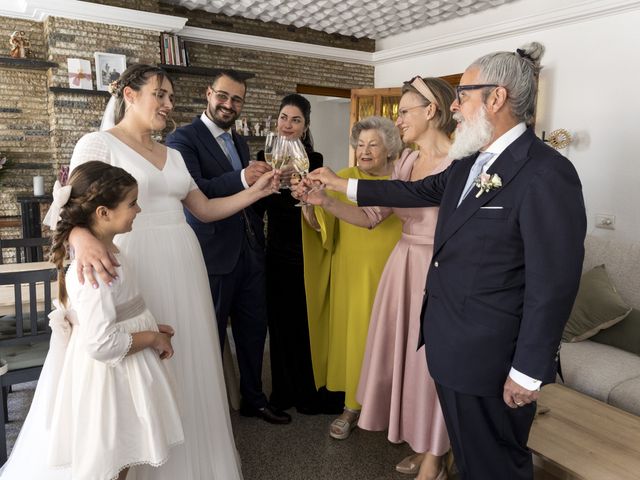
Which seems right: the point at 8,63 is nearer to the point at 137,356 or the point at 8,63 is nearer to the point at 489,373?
the point at 137,356

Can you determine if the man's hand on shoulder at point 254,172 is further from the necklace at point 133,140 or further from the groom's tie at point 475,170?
the groom's tie at point 475,170

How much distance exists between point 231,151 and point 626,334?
251 cm

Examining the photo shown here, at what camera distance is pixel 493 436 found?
1568 millimetres

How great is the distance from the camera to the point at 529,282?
137cm

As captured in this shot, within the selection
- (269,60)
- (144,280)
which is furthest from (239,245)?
(269,60)

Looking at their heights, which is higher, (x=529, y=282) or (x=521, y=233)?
(x=521, y=233)

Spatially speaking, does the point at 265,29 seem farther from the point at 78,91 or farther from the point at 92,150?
the point at 92,150

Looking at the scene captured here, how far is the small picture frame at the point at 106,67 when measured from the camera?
4834 mm

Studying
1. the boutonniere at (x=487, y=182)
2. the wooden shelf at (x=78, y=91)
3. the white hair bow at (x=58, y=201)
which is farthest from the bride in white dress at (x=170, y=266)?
the wooden shelf at (x=78, y=91)

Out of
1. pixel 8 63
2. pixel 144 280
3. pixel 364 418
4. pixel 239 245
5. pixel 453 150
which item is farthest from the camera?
pixel 8 63

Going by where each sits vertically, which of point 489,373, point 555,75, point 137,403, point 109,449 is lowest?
point 109,449

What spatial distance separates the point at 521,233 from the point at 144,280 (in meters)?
1.24

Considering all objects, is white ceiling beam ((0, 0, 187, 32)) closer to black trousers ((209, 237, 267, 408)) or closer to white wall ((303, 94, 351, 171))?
black trousers ((209, 237, 267, 408))

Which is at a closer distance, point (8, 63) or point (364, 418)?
point (364, 418)
